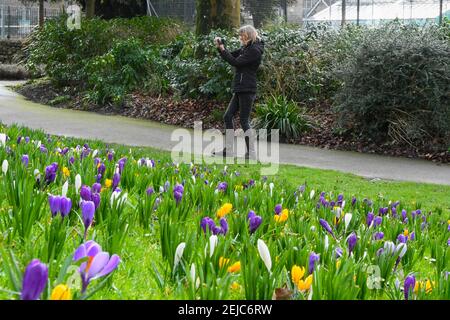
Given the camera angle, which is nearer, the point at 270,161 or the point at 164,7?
the point at 270,161

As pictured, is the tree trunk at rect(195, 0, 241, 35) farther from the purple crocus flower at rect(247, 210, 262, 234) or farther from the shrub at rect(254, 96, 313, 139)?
the purple crocus flower at rect(247, 210, 262, 234)

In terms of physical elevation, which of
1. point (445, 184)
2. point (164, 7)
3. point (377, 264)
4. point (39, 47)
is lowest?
point (445, 184)

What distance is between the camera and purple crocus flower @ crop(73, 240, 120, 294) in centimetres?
166

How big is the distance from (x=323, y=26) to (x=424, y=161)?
6.65 meters

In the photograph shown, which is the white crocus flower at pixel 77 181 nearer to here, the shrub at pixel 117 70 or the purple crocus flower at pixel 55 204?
the purple crocus flower at pixel 55 204

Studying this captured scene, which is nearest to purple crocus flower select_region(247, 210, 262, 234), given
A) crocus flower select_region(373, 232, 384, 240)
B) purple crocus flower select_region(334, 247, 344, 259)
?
purple crocus flower select_region(334, 247, 344, 259)

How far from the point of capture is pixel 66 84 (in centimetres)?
2030

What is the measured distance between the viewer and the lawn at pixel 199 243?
2.00m

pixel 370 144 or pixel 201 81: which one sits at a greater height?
pixel 201 81

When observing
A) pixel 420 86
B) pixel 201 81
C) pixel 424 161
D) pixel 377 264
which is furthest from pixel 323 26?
pixel 377 264

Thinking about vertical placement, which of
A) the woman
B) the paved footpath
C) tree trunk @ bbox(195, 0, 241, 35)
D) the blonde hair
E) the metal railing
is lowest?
the paved footpath

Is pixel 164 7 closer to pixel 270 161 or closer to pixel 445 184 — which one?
pixel 270 161

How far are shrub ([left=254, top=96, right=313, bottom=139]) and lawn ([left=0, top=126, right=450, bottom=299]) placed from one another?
8.38 meters
